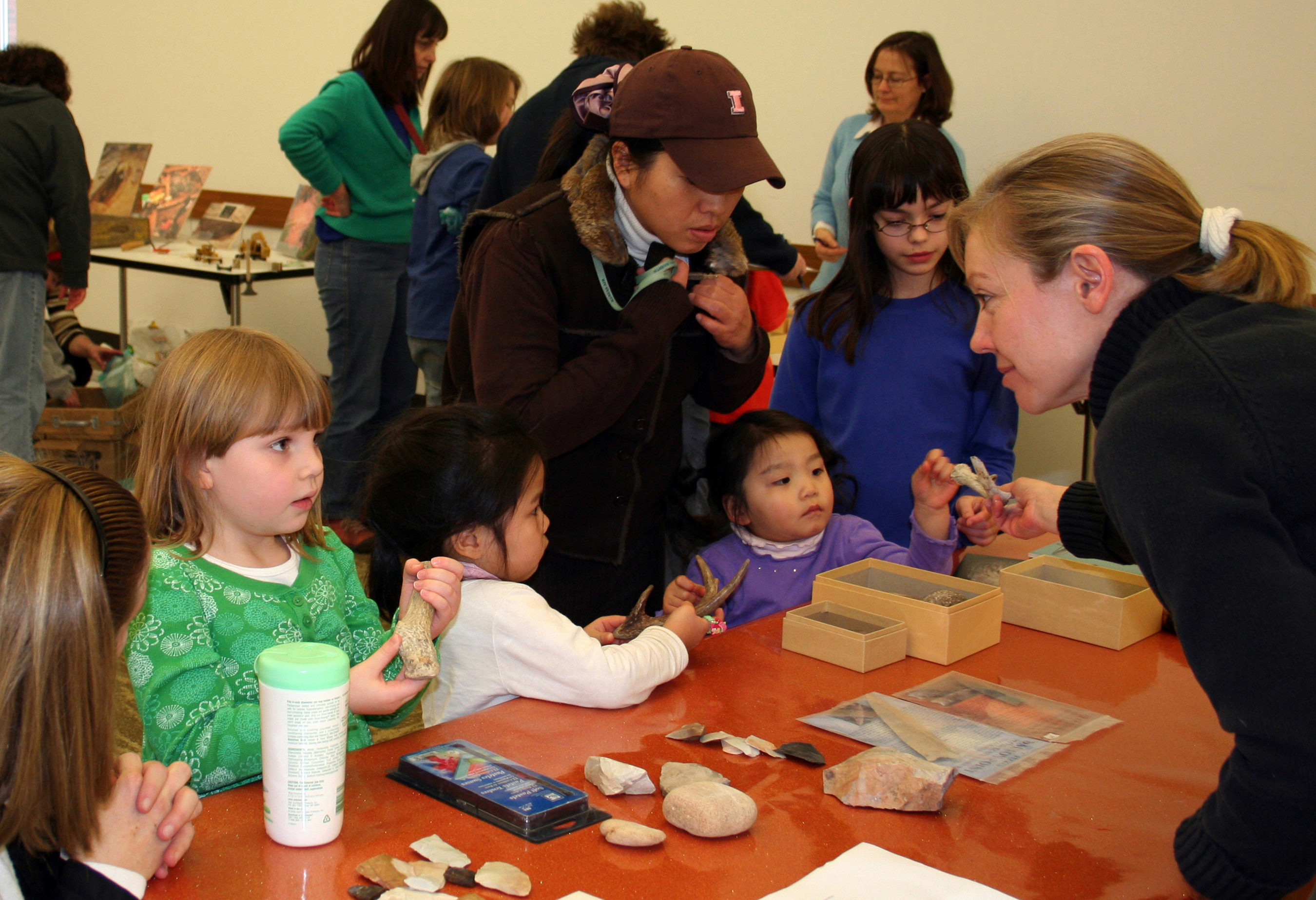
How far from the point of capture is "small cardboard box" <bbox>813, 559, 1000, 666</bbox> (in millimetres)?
1636

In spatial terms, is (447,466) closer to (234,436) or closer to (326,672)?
(234,436)

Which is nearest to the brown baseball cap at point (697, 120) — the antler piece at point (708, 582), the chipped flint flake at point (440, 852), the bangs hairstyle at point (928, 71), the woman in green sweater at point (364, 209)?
the antler piece at point (708, 582)

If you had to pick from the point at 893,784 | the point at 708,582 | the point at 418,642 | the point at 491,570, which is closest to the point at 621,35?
the point at 708,582

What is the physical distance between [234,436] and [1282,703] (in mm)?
1176

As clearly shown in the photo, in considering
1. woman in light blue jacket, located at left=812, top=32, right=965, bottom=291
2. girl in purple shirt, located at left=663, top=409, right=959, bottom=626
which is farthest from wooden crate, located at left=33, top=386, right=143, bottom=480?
girl in purple shirt, located at left=663, top=409, right=959, bottom=626

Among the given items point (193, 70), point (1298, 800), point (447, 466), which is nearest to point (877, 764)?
point (1298, 800)

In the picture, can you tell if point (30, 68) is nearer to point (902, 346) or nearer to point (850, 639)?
point (902, 346)

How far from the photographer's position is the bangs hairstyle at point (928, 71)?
13.6 feet

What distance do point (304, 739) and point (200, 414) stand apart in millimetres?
562

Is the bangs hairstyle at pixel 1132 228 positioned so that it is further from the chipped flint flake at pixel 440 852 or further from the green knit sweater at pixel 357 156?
the green knit sweater at pixel 357 156

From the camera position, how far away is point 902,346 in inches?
93.7

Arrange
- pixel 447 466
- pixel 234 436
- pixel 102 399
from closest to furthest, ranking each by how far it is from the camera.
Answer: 1. pixel 234 436
2. pixel 447 466
3. pixel 102 399

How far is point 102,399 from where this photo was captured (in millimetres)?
4625

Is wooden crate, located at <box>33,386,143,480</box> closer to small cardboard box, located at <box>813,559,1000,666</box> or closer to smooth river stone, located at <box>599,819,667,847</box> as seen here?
small cardboard box, located at <box>813,559,1000,666</box>
